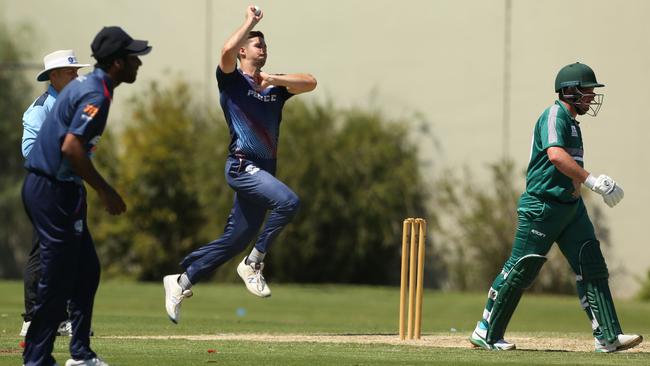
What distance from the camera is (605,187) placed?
32.2ft

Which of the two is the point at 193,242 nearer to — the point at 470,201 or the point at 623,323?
the point at 470,201

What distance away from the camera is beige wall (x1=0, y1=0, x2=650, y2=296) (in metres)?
22.9

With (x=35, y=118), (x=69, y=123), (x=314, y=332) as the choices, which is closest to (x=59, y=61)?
(x=35, y=118)

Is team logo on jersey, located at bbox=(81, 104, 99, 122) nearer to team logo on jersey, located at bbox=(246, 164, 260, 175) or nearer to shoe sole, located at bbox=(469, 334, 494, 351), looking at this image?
team logo on jersey, located at bbox=(246, 164, 260, 175)

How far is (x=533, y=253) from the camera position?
10.2 m

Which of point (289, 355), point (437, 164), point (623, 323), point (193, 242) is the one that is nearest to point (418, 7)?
point (437, 164)

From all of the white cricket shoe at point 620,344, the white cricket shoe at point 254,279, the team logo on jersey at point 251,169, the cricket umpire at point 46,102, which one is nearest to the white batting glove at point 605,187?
the white cricket shoe at point 620,344

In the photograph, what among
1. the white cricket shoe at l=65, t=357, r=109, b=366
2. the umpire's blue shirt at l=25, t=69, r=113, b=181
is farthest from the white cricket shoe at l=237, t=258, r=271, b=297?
the umpire's blue shirt at l=25, t=69, r=113, b=181

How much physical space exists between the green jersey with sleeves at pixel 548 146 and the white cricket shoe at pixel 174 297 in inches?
123

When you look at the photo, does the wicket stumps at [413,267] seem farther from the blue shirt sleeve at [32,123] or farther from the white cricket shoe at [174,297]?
the blue shirt sleeve at [32,123]

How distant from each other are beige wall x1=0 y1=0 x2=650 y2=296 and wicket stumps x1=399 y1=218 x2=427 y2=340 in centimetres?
1220

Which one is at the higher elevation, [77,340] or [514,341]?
[77,340]

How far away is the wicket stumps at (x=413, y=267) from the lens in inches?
431

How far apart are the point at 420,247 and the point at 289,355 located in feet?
6.28
